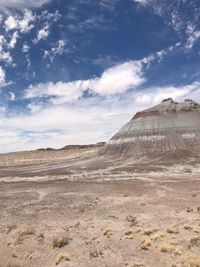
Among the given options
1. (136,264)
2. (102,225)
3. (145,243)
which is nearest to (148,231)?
(145,243)

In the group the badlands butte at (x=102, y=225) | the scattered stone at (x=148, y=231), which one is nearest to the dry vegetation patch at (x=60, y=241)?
the badlands butte at (x=102, y=225)

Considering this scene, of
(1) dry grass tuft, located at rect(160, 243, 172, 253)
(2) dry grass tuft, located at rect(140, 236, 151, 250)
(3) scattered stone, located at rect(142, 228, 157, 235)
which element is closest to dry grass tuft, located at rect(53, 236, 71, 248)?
(2) dry grass tuft, located at rect(140, 236, 151, 250)

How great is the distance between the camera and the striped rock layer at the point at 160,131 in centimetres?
8538

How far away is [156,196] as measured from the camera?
30.2 m

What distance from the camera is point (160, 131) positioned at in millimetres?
92062

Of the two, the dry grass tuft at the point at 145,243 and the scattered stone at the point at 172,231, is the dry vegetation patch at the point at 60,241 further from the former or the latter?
the scattered stone at the point at 172,231

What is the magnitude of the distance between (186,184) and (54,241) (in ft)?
79.1

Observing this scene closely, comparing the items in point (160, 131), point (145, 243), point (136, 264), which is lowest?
point (136, 264)

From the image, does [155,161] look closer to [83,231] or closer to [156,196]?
[156,196]

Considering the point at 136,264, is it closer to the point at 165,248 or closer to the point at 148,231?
the point at 165,248

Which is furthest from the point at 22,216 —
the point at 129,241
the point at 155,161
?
the point at 155,161

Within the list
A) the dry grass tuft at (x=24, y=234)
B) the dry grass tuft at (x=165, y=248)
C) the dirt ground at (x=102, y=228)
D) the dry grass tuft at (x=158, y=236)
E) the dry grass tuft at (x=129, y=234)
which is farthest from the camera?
the dry grass tuft at (x=24, y=234)

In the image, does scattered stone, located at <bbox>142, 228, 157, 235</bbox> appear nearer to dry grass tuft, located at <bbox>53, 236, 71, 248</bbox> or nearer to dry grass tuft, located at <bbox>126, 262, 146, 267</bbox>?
dry grass tuft, located at <bbox>53, 236, 71, 248</bbox>

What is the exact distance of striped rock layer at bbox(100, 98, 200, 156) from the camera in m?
85.4
